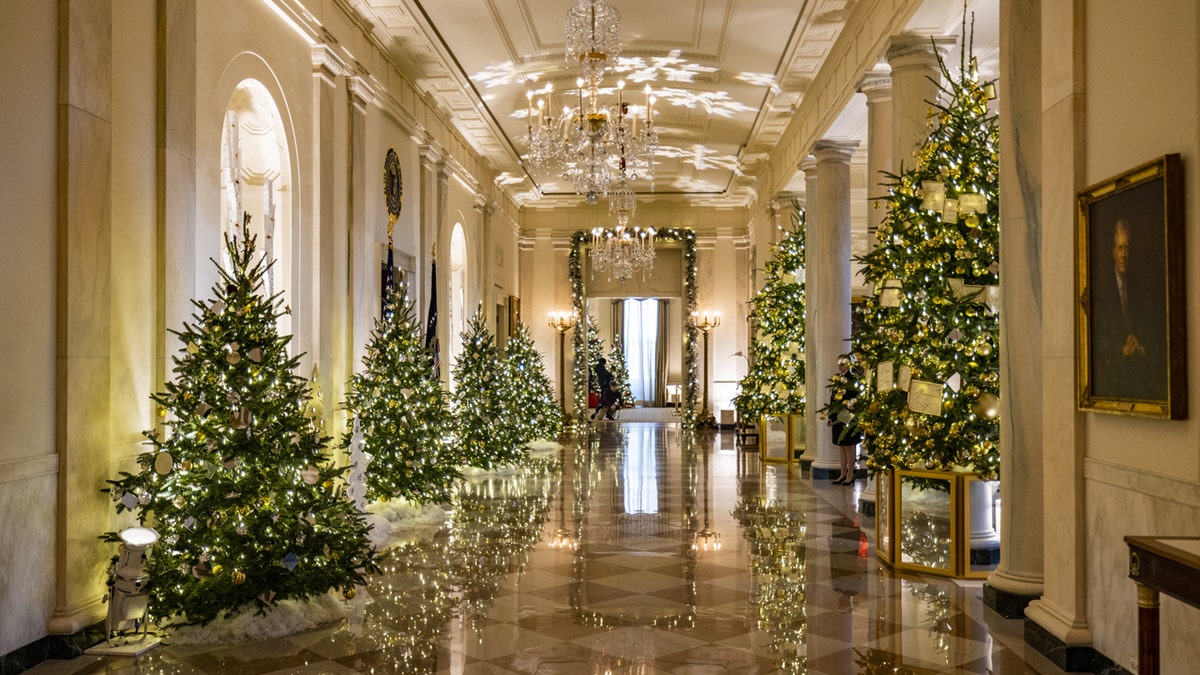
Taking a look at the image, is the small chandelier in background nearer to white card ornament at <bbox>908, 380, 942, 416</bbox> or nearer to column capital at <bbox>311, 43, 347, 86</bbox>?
column capital at <bbox>311, 43, 347, 86</bbox>

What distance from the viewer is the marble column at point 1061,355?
4855 mm

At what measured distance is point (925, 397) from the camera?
268 inches

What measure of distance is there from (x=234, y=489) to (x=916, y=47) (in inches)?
256

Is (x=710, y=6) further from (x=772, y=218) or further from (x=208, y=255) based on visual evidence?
(x=772, y=218)

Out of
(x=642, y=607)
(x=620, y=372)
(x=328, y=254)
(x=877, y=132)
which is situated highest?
(x=877, y=132)

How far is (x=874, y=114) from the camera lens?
32.2 feet

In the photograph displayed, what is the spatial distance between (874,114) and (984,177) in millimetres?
3151

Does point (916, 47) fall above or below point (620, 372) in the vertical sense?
above

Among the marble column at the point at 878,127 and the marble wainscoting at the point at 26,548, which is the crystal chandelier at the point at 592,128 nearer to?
the marble column at the point at 878,127

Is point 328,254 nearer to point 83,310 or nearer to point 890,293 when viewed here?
point 83,310

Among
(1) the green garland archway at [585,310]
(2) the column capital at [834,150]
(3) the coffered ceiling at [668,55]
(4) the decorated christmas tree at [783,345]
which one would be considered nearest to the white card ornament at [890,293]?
(3) the coffered ceiling at [668,55]

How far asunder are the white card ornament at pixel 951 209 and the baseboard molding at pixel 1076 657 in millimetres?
2851

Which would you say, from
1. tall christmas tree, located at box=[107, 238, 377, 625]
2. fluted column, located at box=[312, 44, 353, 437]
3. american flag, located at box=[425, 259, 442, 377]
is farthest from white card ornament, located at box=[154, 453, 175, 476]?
american flag, located at box=[425, 259, 442, 377]

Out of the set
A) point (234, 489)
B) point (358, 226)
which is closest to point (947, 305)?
point (234, 489)
